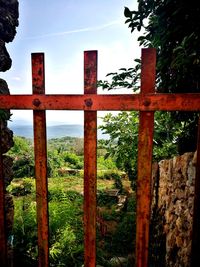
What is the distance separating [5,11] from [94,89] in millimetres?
1533

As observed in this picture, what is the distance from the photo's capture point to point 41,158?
171cm

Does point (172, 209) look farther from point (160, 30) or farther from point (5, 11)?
point (5, 11)

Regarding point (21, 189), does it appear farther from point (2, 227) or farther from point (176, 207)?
point (2, 227)

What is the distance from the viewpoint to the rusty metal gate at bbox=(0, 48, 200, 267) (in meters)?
1.51

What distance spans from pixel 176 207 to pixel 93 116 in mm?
1672

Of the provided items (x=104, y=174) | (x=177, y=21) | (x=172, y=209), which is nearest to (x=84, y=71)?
(x=177, y=21)

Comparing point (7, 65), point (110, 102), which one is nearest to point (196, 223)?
point (110, 102)

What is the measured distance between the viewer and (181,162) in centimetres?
255

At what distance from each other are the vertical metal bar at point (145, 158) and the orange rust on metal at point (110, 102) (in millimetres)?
54

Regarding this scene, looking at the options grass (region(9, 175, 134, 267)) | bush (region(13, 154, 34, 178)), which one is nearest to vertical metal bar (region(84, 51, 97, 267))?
grass (region(9, 175, 134, 267))

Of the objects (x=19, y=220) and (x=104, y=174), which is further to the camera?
(x=104, y=174)

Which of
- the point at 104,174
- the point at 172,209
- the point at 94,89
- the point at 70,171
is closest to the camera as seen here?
the point at 94,89

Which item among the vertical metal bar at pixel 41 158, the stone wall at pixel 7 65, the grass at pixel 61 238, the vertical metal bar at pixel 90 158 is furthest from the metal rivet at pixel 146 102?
the grass at pixel 61 238

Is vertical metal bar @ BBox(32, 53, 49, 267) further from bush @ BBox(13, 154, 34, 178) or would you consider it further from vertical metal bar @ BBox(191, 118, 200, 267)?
bush @ BBox(13, 154, 34, 178)
